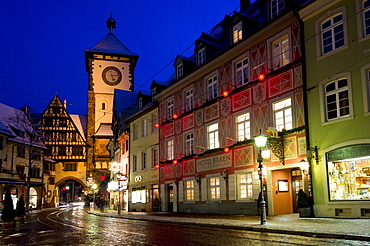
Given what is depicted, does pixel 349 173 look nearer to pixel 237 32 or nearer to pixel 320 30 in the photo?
pixel 320 30

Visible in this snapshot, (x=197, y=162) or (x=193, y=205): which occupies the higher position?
(x=197, y=162)

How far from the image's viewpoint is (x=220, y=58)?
2717 centimetres

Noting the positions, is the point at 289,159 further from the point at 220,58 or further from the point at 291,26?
the point at 220,58

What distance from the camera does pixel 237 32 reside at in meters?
26.0

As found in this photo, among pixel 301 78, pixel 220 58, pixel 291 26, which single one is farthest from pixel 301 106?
pixel 220 58

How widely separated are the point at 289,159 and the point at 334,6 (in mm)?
7459

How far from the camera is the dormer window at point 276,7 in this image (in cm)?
2277

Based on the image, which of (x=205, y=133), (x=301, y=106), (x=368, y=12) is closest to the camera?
(x=368, y=12)

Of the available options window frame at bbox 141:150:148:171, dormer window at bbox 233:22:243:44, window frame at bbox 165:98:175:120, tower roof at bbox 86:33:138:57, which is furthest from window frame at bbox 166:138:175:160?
tower roof at bbox 86:33:138:57

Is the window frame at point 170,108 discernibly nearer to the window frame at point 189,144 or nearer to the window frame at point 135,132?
the window frame at point 189,144

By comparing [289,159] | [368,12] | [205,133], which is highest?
[368,12]

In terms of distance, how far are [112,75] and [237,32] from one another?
58.0 metres

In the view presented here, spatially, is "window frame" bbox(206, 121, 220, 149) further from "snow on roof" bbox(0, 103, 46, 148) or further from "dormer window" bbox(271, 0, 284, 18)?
"snow on roof" bbox(0, 103, 46, 148)

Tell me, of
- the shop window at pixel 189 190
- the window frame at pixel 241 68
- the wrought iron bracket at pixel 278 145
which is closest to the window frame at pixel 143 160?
the shop window at pixel 189 190
